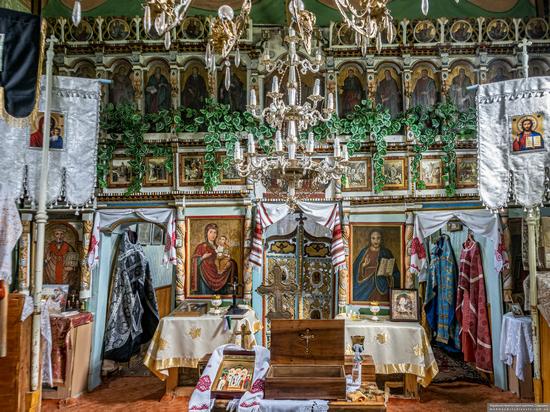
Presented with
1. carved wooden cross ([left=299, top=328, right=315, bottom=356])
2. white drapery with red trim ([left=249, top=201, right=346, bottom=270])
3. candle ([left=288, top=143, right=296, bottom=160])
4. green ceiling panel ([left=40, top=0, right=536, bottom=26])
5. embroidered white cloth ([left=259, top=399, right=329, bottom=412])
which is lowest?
embroidered white cloth ([left=259, top=399, right=329, bottom=412])

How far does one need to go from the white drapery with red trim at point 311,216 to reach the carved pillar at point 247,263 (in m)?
0.16

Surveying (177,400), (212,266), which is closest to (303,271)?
(212,266)

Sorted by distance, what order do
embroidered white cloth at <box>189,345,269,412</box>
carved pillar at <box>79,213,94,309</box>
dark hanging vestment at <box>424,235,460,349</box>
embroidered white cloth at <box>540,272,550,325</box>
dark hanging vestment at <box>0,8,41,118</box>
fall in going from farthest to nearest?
dark hanging vestment at <box>424,235,460,349</box>
carved pillar at <box>79,213,94,309</box>
embroidered white cloth at <box>540,272,550,325</box>
dark hanging vestment at <box>0,8,41,118</box>
embroidered white cloth at <box>189,345,269,412</box>

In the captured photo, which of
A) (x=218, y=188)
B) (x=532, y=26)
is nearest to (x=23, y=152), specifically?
(x=218, y=188)

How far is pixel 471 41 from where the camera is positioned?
340 inches

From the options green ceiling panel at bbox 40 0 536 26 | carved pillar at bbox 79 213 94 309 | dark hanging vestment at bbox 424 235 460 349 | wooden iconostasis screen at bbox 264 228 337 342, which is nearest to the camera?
carved pillar at bbox 79 213 94 309

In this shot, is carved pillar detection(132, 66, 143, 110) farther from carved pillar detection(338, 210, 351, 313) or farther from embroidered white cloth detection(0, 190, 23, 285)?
carved pillar detection(338, 210, 351, 313)

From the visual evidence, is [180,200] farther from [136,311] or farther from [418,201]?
[418,201]

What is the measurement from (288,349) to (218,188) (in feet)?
17.3

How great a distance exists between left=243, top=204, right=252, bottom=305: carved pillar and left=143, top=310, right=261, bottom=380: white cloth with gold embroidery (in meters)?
0.72

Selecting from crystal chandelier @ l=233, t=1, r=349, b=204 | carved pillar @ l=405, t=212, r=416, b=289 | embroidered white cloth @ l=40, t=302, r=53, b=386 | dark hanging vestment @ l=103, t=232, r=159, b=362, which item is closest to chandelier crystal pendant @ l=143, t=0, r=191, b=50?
→ crystal chandelier @ l=233, t=1, r=349, b=204

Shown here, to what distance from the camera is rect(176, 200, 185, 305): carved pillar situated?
8531 mm

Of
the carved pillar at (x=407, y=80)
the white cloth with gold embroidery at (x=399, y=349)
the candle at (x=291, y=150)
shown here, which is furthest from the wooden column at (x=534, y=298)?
the candle at (x=291, y=150)

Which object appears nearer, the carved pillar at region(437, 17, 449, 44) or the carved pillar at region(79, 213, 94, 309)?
the carved pillar at region(79, 213, 94, 309)
